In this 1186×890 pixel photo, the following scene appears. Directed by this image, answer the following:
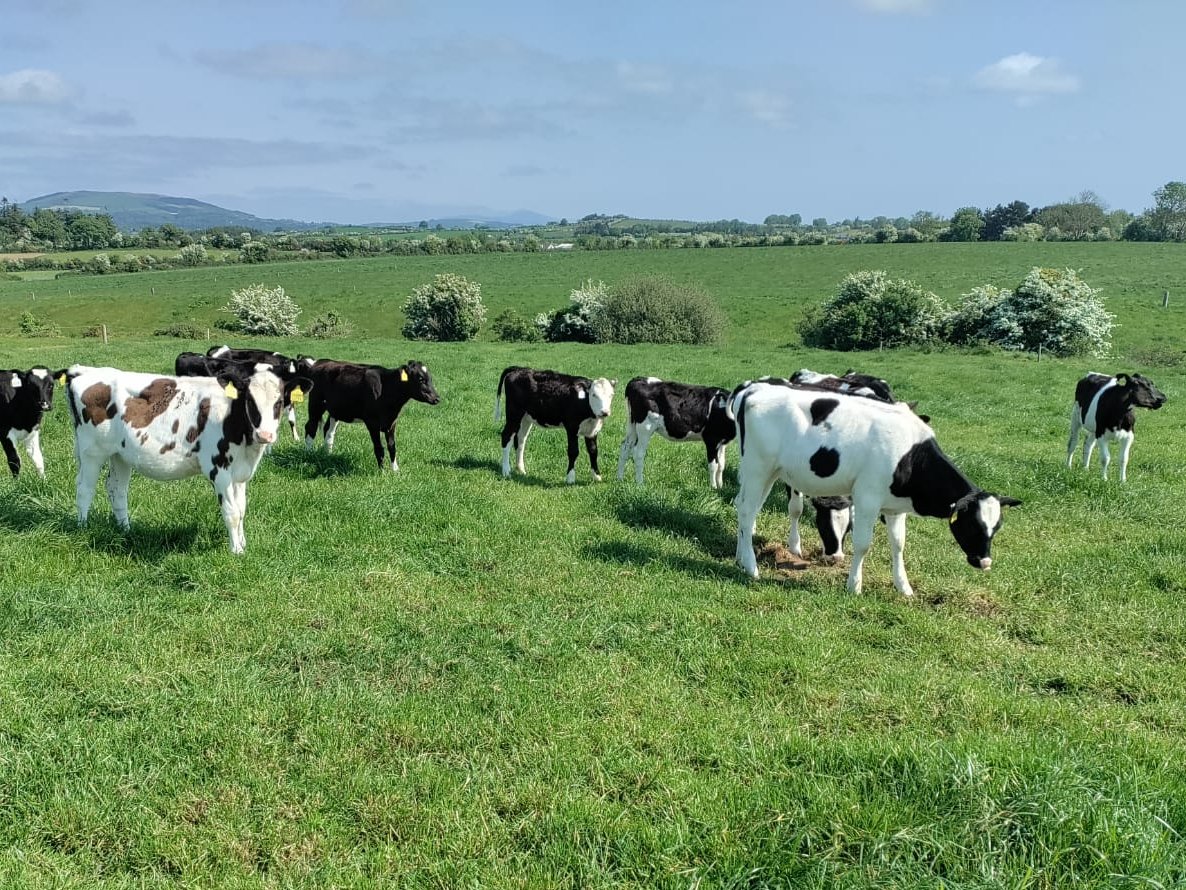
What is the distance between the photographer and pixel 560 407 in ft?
39.7

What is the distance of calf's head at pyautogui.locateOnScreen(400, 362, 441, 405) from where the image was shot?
12.3 metres

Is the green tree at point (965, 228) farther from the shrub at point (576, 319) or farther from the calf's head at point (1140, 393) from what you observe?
the calf's head at point (1140, 393)

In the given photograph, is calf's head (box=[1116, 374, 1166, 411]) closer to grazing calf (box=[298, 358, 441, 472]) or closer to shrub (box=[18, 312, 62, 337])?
grazing calf (box=[298, 358, 441, 472])

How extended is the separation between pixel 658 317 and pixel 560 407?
104ft

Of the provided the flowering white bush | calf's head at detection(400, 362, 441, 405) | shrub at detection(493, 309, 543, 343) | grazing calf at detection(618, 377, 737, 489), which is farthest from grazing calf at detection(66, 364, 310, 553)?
shrub at detection(493, 309, 543, 343)

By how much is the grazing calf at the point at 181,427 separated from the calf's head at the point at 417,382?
4.30 m

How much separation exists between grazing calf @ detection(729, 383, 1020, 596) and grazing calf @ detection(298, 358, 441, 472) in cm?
578

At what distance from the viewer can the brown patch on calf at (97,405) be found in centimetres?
795

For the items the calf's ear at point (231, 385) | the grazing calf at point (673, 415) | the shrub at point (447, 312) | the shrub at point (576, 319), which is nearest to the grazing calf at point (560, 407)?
the grazing calf at point (673, 415)

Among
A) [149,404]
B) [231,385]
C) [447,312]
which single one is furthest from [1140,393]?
[447,312]

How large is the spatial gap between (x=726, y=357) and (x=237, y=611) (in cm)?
2568

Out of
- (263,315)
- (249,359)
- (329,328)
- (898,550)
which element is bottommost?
(898,550)

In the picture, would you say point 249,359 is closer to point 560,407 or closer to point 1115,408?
point 560,407

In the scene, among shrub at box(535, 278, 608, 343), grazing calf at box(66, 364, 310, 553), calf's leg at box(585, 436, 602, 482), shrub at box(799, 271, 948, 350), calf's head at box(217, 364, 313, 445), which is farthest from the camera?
Result: shrub at box(535, 278, 608, 343)
